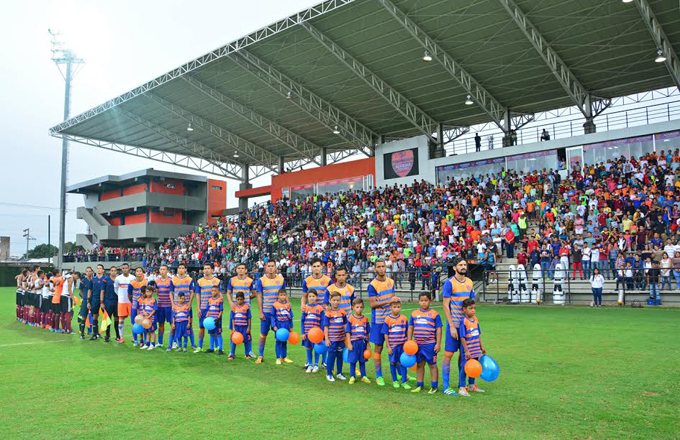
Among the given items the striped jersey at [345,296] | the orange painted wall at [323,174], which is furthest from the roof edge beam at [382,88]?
the striped jersey at [345,296]

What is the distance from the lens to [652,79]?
1185 inches

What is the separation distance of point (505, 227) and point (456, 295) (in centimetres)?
1921

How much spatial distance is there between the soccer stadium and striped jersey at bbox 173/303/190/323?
0.22 ft

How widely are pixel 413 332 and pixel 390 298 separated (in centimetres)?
77

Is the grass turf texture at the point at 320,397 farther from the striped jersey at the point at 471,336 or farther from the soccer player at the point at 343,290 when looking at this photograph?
the soccer player at the point at 343,290

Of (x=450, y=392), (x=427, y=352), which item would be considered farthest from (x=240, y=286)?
(x=450, y=392)

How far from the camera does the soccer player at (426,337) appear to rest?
7.25 metres

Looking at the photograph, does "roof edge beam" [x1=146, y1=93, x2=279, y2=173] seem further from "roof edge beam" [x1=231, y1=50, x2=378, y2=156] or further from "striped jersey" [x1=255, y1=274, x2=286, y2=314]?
"striped jersey" [x1=255, y1=274, x2=286, y2=314]

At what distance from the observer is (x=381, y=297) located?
8016mm

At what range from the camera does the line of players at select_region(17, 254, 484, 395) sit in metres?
7.31

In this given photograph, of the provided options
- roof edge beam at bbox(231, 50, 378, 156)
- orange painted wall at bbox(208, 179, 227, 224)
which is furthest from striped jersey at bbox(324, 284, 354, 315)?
orange painted wall at bbox(208, 179, 227, 224)

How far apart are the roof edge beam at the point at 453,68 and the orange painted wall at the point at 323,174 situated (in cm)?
1023

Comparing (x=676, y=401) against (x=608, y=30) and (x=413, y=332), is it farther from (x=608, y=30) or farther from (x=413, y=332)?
(x=608, y=30)

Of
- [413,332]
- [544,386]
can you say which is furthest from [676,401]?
[413,332]
